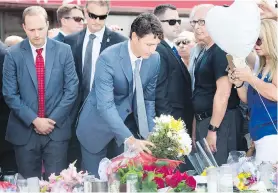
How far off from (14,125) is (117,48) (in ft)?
4.19

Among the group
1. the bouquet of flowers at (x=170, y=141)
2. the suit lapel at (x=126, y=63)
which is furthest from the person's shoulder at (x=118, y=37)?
the bouquet of flowers at (x=170, y=141)

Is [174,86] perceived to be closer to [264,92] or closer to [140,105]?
[140,105]

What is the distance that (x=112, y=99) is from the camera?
6137mm

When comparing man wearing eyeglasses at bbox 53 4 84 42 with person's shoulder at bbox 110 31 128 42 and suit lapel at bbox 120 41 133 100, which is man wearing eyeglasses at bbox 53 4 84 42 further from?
suit lapel at bbox 120 41 133 100

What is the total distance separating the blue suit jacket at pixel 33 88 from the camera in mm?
6781

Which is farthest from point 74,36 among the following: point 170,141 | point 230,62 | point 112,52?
point 170,141

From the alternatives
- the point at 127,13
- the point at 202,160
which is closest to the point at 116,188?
the point at 202,160

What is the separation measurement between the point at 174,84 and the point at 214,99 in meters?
0.59

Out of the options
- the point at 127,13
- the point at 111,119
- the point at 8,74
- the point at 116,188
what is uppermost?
the point at 127,13

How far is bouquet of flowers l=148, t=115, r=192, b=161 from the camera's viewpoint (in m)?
5.36

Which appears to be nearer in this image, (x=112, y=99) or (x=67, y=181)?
(x=67, y=181)

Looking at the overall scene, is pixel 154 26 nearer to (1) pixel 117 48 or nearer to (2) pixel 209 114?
(1) pixel 117 48

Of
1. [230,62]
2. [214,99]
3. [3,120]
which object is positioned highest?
[230,62]

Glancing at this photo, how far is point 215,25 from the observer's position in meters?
5.91
